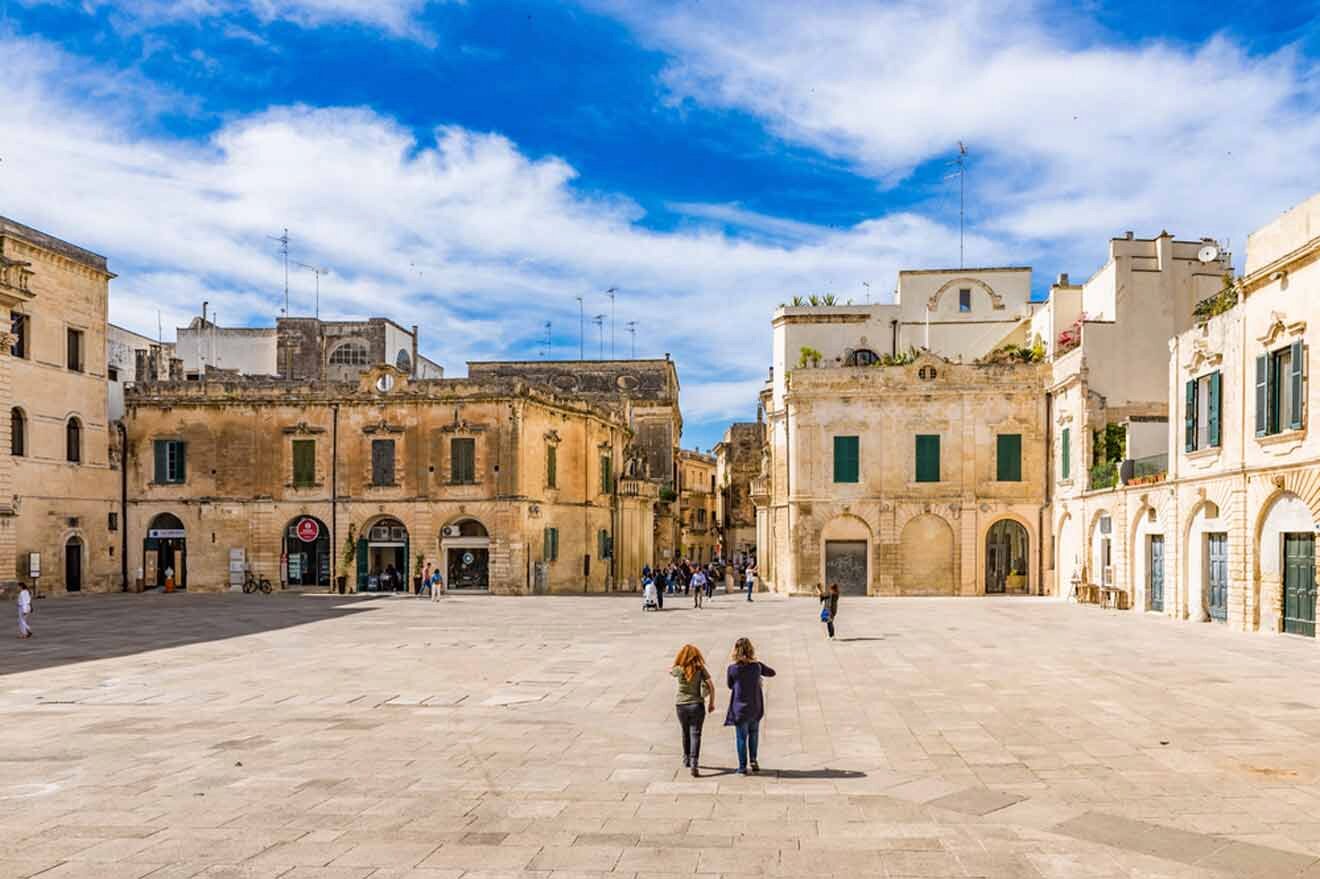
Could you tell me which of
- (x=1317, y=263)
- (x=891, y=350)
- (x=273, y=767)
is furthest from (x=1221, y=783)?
(x=891, y=350)

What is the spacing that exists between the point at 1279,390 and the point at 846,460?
1923cm

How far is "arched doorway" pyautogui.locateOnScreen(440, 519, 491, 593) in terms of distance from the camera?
4216cm

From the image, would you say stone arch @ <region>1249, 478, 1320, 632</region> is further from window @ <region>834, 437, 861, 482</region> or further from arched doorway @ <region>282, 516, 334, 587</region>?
arched doorway @ <region>282, 516, 334, 587</region>

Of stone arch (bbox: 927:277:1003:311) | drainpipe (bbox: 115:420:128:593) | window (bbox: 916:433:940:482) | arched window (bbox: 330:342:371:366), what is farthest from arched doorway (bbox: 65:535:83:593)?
stone arch (bbox: 927:277:1003:311)

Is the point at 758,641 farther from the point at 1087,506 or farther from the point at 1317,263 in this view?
the point at 1087,506

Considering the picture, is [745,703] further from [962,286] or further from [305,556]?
[962,286]

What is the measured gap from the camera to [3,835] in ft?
28.4

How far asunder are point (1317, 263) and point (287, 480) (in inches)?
1408

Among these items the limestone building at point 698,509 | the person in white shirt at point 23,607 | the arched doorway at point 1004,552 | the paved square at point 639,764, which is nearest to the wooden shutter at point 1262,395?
the paved square at point 639,764

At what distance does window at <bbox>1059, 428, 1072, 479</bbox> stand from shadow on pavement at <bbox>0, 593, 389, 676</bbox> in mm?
24473

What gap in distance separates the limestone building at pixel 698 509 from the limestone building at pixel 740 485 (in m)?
2.56

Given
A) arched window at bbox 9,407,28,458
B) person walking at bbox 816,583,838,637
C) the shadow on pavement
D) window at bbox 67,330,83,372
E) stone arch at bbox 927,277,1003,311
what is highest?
stone arch at bbox 927,277,1003,311

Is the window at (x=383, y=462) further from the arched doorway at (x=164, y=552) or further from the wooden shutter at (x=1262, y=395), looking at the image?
the wooden shutter at (x=1262, y=395)

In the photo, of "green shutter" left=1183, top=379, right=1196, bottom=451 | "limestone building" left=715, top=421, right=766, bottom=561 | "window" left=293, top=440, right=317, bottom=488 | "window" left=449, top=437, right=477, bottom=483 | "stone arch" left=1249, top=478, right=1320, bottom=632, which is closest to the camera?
"stone arch" left=1249, top=478, right=1320, bottom=632
